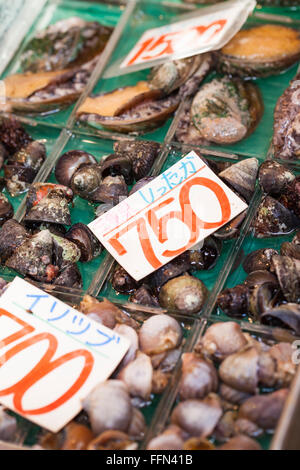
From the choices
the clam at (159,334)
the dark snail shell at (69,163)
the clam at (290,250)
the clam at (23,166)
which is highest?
the clam at (23,166)

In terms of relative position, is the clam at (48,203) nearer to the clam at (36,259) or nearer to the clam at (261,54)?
the clam at (36,259)

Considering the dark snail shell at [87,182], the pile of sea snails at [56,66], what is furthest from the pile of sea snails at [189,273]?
the pile of sea snails at [56,66]

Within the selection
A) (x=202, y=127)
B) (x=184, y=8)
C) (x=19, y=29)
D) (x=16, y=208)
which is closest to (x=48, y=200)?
(x=16, y=208)

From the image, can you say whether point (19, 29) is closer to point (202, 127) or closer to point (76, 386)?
point (202, 127)

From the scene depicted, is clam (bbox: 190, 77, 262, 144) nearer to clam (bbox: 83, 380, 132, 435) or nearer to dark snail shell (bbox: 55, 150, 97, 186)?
dark snail shell (bbox: 55, 150, 97, 186)

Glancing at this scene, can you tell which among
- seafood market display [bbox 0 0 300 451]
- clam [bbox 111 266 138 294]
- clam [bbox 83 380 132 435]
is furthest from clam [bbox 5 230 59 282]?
clam [bbox 83 380 132 435]
